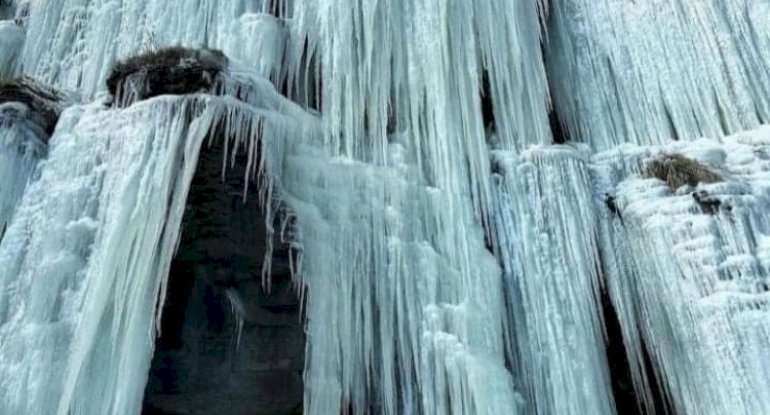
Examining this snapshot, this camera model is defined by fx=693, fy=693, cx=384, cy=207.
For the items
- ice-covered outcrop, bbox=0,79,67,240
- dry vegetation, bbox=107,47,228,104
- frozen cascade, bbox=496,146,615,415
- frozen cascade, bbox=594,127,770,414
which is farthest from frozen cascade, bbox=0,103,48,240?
frozen cascade, bbox=594,127,770,414

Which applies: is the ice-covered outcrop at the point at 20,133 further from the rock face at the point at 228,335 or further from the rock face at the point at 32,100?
the rock face at the point at 228,335

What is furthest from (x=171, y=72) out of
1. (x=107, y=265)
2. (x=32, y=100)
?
(x=32, y=100)

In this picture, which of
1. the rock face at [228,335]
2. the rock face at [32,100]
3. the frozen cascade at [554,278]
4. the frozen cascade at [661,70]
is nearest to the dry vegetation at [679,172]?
the frozen cascade at [554,278]

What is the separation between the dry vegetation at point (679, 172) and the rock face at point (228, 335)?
329 centimetres

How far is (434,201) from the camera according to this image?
6.03 meters

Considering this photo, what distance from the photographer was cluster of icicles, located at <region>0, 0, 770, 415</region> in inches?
198

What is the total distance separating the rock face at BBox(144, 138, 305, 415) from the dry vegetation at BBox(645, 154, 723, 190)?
329 centimetres

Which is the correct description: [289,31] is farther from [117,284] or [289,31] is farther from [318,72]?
[117,284]

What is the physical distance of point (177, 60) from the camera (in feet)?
17.5

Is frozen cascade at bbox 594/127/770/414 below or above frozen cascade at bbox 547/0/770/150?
below

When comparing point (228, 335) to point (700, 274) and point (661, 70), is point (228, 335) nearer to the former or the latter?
point (700, 274)

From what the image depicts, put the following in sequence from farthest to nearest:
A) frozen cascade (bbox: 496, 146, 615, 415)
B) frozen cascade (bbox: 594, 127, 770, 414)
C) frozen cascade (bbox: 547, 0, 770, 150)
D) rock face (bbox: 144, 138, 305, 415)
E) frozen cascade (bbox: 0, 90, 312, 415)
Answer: frozen cascade (bbox: 547, 0, 770, 150), rock face (bbox: 144, 138, 305, 415), frozen cascade (bbox: 496, 146, 615, 415), frozen cascade (bbox: 594, 127, 770, 414), frozen cascade (bbox: 0, 90, 312, 415)

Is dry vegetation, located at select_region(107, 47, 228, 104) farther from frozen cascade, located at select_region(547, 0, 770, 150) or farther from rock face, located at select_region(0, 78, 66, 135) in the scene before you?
frozen cascade, located at select_region(547, 0, 770, 150)

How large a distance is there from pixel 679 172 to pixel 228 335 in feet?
13.6
